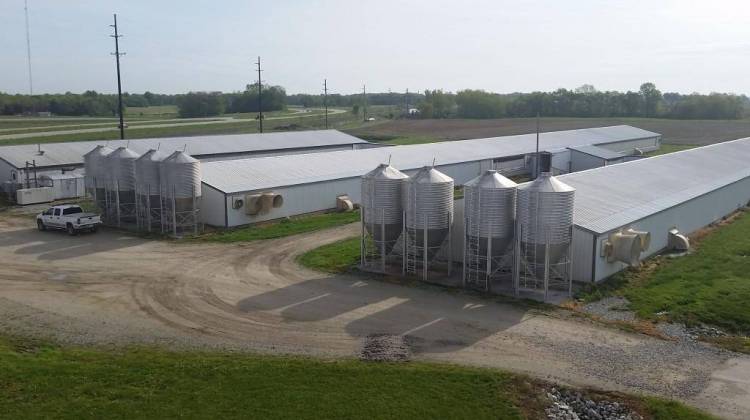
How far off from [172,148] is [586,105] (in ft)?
381

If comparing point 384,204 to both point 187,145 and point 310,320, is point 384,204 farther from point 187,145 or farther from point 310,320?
point 187,145

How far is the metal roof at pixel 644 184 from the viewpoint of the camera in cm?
2786

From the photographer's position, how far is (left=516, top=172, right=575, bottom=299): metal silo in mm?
23938

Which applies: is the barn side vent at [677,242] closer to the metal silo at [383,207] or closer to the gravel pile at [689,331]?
the gravel pile at [689,331]

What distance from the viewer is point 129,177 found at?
38375 millimetres

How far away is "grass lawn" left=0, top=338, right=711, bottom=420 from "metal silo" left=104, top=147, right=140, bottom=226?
68.1 feet

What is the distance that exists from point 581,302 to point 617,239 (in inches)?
149

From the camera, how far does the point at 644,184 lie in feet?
115

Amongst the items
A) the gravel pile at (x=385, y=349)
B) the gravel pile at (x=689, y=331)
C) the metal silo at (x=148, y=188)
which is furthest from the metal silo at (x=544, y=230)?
the metal silo at (x=148, y=188)

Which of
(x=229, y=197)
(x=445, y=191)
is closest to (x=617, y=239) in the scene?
(x=445, y=191)

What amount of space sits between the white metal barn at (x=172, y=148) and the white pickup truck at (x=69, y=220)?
34.0 ft

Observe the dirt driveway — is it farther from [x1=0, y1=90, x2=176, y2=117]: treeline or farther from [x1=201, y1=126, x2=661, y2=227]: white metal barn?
[x1=0, y1=90, x2=176, y2=117]: treeline

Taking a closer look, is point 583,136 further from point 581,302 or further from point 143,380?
point 143,380

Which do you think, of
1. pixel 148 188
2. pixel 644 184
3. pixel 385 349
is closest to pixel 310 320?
pixel 385 349
